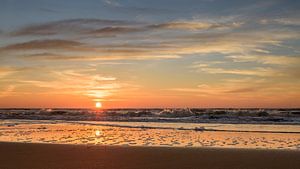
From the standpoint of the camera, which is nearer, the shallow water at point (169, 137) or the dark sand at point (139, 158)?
the dark sand at point (139, 158)

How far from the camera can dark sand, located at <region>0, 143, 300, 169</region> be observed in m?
9.18

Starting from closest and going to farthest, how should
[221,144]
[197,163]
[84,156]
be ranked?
1. [197,163]
2. [84,156]
3. [221,144]

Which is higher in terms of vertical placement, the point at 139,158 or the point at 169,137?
the point at 169,137

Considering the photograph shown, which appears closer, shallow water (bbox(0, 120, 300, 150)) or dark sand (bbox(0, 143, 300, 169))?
dark sand (bbox(0, 143, 300, 169))

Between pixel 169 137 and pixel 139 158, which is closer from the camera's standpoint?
pixel 139 158

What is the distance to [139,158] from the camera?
10.4 meters

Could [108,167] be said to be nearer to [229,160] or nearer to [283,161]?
[229,160]

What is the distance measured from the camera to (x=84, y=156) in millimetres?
10523

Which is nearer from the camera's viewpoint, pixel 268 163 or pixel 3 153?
pixel 268 163

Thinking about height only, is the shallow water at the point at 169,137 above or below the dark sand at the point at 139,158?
above

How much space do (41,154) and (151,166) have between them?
3.49 m

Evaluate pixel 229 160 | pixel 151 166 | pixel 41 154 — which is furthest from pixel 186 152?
pixel 41 154

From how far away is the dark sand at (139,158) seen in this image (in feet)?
30.1

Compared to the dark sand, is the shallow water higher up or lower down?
higher up
